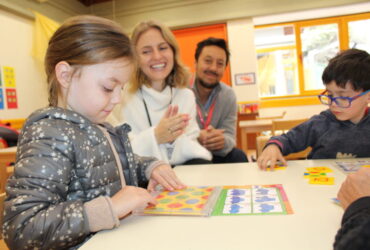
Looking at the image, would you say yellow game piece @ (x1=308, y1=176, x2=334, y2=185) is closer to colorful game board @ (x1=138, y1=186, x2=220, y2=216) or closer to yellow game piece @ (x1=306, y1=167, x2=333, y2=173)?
yellow game piece @ (x1=306, y1=167, x2=333, y2=173)

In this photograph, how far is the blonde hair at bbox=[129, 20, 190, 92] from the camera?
1.82m

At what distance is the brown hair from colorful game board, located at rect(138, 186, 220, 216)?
0.44m

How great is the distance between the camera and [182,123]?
1623 millimetres

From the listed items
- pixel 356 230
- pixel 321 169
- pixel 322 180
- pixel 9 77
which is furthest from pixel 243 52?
pixel 356 230

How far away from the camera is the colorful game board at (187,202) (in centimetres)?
75

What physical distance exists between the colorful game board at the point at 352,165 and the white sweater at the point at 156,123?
27.4 inches

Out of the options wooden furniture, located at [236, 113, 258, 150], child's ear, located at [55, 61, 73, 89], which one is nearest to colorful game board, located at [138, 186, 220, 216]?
child's ear, located at [55, 61, 73, 89]

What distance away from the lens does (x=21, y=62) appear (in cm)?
448

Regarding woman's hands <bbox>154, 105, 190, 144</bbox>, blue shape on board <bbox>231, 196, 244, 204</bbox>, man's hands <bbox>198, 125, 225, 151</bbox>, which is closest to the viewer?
blue shape on board <bbox>231, 196, 244, 204</bbox>

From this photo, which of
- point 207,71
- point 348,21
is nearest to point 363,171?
point 207,71

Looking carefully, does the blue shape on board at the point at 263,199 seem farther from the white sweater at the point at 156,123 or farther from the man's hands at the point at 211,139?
the man's hands at the point at 211,139

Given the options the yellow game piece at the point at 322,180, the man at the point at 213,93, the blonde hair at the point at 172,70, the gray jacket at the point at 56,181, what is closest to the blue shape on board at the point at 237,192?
the yellow game piece at the point at 322,180

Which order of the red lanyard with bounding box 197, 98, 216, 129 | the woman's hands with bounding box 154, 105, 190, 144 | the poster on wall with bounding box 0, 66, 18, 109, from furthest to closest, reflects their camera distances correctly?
1. the poster on wall with bounding box 0, 66, 18, 109
2. the red lanyard with bounding box 197, 98, 216, 129
3. the woman's hands with bounding box 154, 105, 190, 144

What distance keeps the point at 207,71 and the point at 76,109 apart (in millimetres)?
1628
